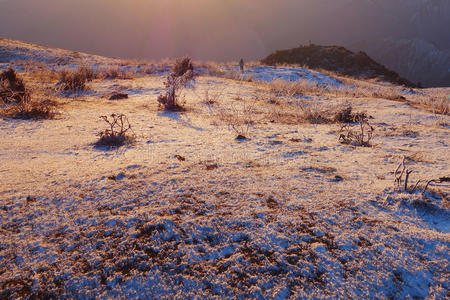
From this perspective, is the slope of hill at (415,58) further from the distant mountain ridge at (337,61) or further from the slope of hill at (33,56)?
the slope of hill at (33,56)

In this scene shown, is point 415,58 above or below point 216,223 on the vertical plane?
above

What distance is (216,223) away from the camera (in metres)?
1.11

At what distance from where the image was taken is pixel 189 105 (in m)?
4.47

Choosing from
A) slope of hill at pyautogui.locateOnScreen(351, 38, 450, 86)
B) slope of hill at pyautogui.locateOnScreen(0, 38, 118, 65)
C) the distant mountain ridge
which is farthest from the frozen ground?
slope of hill at pyautogui.locateOnScreen(351, 38, 450, 86)

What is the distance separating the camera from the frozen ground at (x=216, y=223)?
2.72 feet

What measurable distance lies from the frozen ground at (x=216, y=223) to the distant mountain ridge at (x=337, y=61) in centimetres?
2210

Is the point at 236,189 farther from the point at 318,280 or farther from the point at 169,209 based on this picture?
the point at 318,280

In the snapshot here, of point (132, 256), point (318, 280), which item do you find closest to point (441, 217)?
point (318, 280)

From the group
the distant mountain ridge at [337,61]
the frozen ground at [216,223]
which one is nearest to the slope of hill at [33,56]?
the frozen ground at [216,223]

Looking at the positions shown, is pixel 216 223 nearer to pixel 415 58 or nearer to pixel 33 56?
pixel 33 56

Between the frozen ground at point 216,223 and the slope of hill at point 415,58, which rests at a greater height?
the slope of hill at point 415,58

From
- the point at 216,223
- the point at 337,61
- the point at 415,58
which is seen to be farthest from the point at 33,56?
the point at 415,58

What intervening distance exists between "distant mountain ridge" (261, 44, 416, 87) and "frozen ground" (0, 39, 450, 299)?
22.1 meters

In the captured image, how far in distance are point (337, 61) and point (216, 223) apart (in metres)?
28.6
